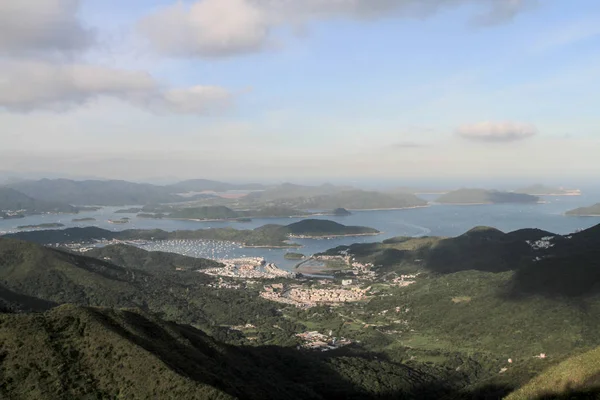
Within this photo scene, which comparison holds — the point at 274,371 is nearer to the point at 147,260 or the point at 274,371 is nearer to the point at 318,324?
the point at 318,324

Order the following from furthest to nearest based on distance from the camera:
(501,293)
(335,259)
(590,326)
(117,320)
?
(335,259) → (501,293) → (590,326) → (117,320)

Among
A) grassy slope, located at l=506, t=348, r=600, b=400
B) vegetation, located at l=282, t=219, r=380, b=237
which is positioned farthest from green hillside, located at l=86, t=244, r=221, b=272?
grassy slope, located at l=506, t=348, r=600, b=400

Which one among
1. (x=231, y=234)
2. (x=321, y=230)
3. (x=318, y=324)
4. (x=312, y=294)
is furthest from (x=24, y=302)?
(x=321, y=230)

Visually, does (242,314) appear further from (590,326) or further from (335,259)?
(335,259)

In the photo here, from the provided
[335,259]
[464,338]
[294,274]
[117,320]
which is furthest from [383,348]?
[335,259]

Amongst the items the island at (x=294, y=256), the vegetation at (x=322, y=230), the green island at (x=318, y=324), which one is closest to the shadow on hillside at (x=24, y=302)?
the green island at (x=318, y=324)

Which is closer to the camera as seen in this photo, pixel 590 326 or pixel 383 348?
pixel 590 326

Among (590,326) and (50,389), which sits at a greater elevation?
(50,389)
